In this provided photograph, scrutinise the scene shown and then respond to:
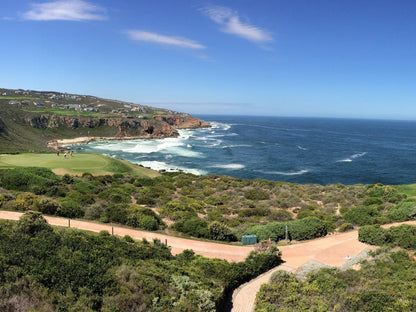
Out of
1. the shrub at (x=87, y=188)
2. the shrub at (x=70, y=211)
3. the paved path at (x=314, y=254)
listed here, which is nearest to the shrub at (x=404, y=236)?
the paved path at (x=314, y=254)

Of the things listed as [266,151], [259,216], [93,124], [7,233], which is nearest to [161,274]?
[7,233]

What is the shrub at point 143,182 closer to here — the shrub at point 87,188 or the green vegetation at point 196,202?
the green vegetation at point 196,202

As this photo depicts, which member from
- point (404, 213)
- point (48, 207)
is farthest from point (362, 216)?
point (48, 207)

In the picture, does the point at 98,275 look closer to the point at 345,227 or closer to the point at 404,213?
the point at 345,227

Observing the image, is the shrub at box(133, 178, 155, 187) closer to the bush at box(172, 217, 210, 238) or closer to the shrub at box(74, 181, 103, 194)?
the shrub at box(74, 181, 103, 194)

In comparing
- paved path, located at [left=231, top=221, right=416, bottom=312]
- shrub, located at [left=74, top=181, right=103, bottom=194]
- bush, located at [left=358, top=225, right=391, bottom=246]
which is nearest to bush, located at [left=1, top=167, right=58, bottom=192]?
shrub, located at [left=74, top=181, right=103, bottom=194]

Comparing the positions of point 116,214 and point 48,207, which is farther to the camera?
point 116,214
